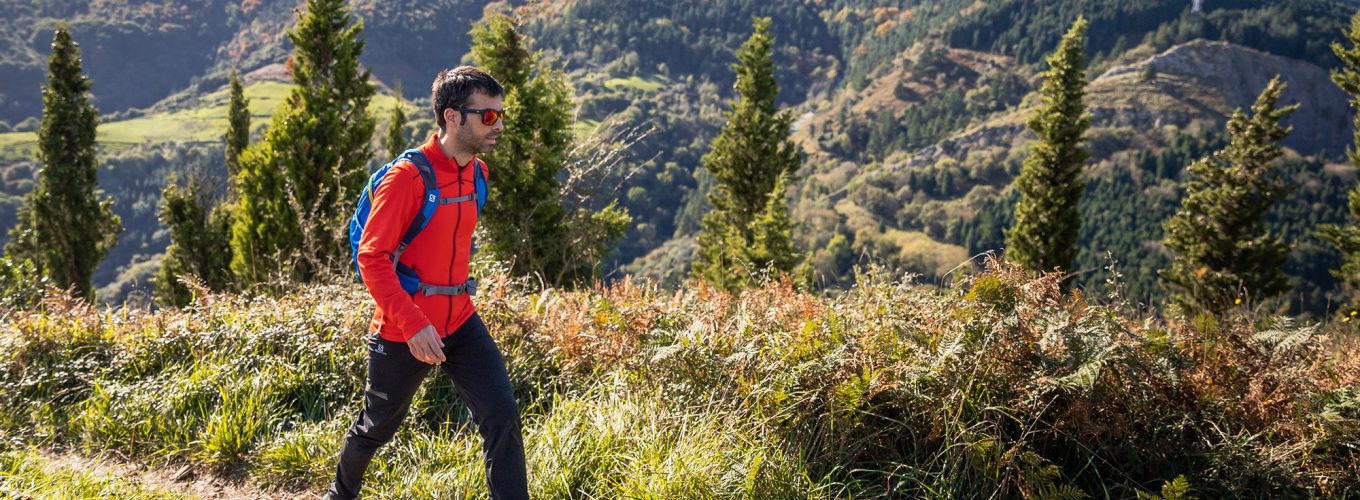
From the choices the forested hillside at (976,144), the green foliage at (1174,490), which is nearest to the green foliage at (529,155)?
Answer: the green foliage at (1174,490)

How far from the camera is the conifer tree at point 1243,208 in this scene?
78.0 feet

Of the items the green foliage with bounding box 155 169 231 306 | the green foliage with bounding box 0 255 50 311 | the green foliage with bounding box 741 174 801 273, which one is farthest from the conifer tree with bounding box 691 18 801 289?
the green foliage with bounding box 0 255 50 311

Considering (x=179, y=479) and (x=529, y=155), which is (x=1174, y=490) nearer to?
(x=179, y=479)

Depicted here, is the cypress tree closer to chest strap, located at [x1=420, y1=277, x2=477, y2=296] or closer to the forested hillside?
chest strap, located at [x1=420, y1=277, x2=477, y2=296]

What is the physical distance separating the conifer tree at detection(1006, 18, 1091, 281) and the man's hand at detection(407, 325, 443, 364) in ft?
92.5

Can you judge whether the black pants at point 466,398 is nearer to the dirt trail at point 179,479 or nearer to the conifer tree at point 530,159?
the dirt trail at point 179,479

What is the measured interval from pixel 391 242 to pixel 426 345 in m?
0.41

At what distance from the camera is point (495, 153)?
18516 millimetres

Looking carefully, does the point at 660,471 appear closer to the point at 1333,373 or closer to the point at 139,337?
the point at 1333,373

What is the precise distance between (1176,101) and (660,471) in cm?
19639

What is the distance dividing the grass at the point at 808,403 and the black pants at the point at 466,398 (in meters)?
0.42

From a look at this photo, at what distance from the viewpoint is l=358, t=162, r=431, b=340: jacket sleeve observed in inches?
109

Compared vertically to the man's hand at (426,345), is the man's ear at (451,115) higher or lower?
higher

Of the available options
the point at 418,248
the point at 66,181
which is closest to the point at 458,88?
the point at 418,248
